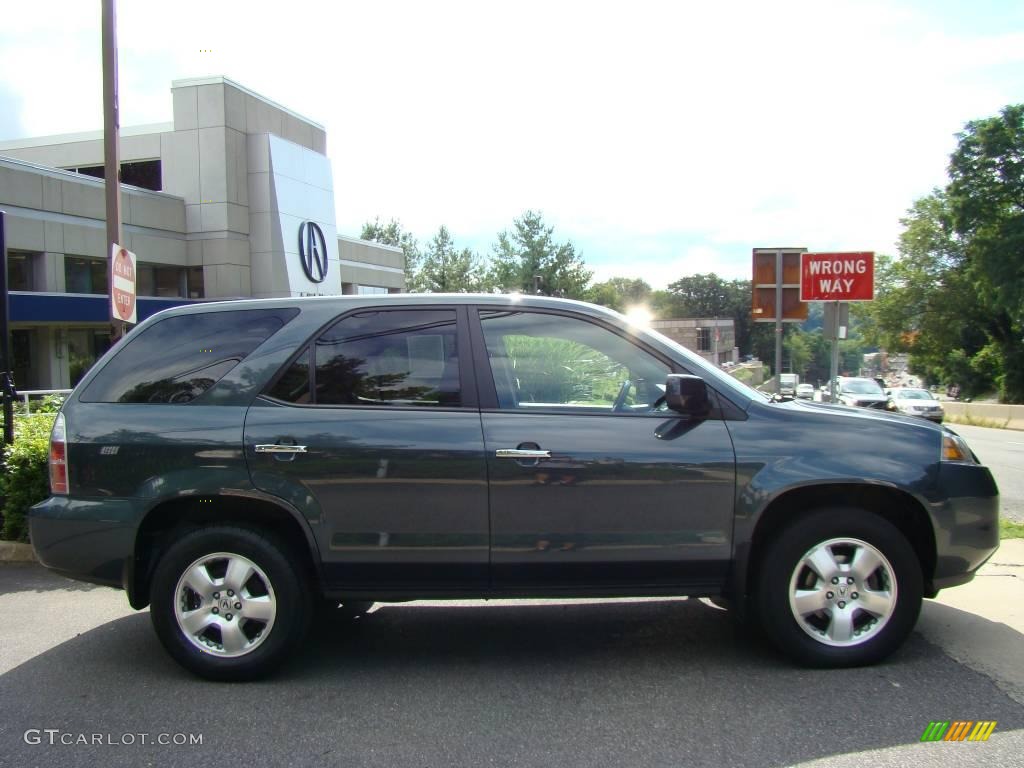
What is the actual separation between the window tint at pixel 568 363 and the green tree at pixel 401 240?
55708mm

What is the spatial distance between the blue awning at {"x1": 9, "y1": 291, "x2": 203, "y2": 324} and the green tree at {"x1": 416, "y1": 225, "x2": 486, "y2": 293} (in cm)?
3118

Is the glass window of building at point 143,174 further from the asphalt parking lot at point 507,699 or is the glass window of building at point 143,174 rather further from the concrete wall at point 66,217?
the asphalt parking lot at point 507,699

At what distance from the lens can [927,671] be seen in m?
4.02

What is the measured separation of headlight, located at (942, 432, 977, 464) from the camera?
4039mm

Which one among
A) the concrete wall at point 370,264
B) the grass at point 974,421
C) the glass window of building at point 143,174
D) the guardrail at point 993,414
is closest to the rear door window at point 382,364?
the glass window of building at point 143,174

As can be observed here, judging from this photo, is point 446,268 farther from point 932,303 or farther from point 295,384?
point 295,384

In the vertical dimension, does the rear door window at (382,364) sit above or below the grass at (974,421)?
above

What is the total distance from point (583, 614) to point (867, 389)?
97.6 feet

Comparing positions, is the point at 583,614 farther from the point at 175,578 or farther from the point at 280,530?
the point at 175,578

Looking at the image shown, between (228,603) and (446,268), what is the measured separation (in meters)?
54.2

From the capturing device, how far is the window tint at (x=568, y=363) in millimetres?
4141

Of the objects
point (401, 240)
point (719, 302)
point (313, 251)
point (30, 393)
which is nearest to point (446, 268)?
point (401, 240)

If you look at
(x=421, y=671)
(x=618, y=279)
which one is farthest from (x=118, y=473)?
(x=618, y=279)

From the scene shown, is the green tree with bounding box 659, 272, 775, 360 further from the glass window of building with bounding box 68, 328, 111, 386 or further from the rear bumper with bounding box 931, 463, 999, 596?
the rear bumper with bounding box 931, 463, 999, 596
